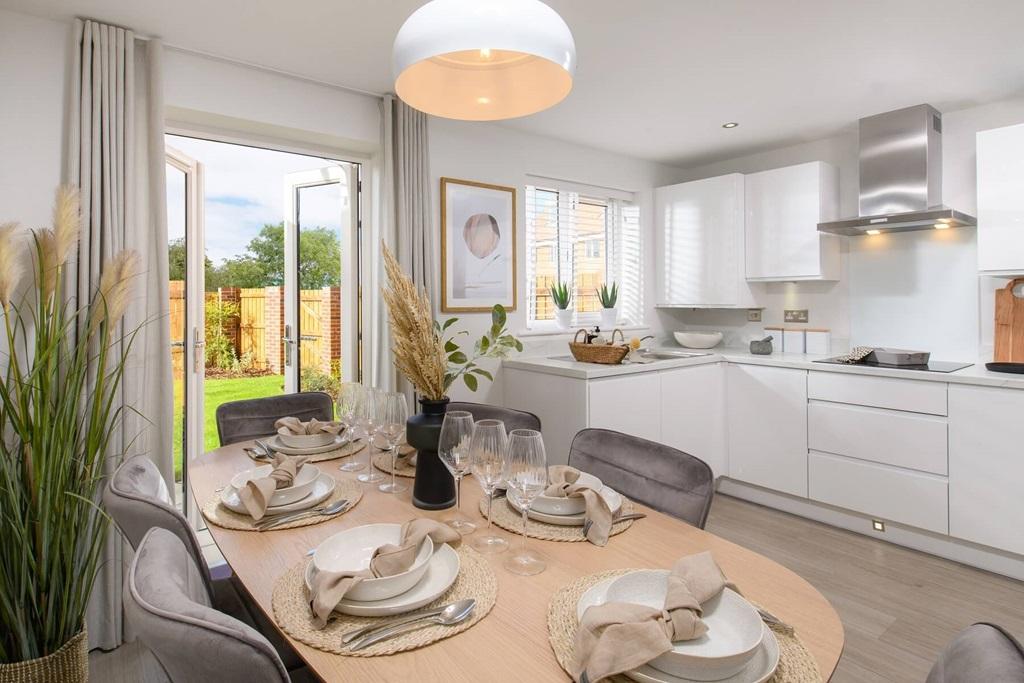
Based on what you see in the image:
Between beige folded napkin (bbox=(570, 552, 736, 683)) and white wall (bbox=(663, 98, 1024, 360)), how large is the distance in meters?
3.25

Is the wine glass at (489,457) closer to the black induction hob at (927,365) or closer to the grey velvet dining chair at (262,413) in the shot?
the grey velvet dining chair at (262,413)

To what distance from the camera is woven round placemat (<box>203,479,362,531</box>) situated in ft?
4.29

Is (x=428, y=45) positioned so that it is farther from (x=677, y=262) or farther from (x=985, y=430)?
(x=677, y=262)

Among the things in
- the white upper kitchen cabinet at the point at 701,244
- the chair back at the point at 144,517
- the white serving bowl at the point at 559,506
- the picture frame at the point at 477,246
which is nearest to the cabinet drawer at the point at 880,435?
the white upper kitchen cabinet at the point at 701,244

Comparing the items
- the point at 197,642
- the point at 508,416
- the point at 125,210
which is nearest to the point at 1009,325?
the point at 508,416

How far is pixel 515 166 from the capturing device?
353cm

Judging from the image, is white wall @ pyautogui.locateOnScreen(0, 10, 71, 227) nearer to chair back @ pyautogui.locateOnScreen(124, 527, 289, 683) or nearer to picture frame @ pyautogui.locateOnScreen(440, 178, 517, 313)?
picture frame @ pyautogui.locateOnScreen(440, 178, 517, 313)

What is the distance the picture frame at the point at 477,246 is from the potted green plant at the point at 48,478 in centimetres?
157

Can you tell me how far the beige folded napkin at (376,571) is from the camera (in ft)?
2.93

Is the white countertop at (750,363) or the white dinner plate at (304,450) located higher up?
the white countertop at (750,363)

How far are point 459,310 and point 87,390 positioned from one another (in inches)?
68.7

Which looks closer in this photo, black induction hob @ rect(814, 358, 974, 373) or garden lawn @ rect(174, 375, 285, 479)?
black induction hob @ rect(814, 358, 974, 373)

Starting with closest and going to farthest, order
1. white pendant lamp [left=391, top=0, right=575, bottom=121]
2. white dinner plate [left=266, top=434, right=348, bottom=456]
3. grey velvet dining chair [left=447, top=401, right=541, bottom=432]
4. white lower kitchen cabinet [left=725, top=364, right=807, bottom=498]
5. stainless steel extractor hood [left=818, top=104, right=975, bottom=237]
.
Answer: white pendant lamp [left=391, top=0, right=575, bottom=121]
white dinner plate [left=266, top=434, right=348, bottom=456]
grey velvet dining chair [left=447, top=401, right=541, bottom=432]
stainless steel extractor hood [left=818, top=104, right=975, bottom=237]
white lower kitchen cabinet [left=725, top=364, right=807, bottom=498]

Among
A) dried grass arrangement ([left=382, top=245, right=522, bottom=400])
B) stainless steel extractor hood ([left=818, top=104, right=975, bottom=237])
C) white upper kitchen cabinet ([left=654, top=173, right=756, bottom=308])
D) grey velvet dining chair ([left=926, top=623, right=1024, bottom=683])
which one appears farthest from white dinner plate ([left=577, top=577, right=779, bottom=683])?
white upper kitchen cabinet ([left=654, top=173, right=756, bottom=308])
